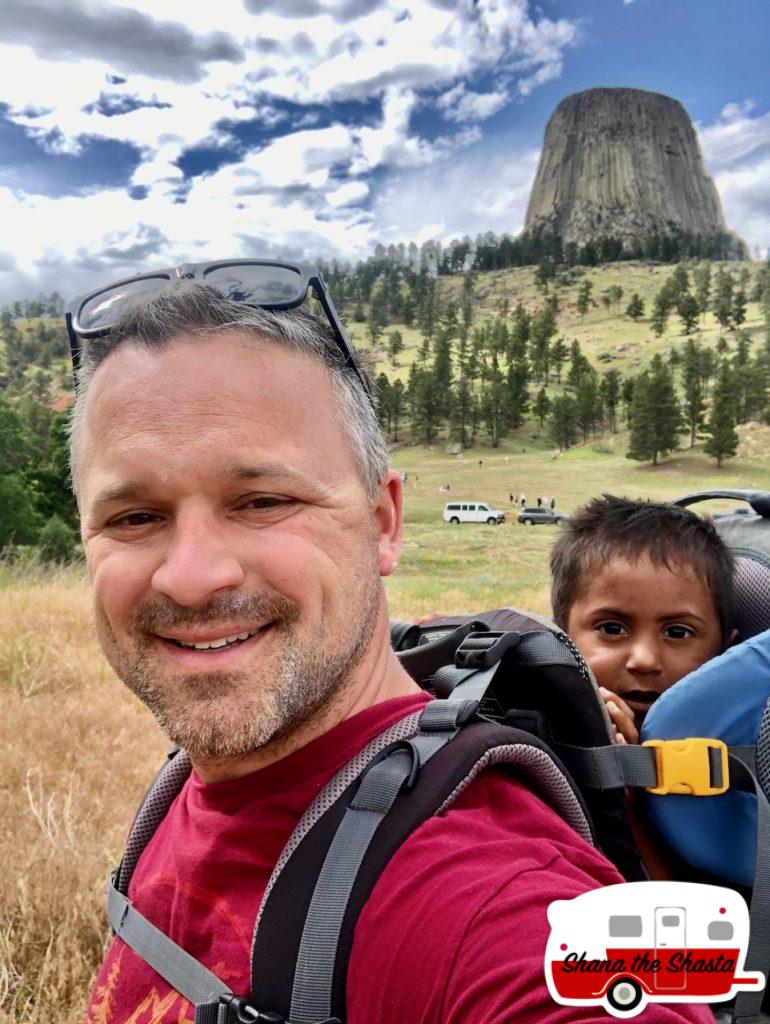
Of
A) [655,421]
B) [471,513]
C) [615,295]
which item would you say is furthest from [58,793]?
[615,295]

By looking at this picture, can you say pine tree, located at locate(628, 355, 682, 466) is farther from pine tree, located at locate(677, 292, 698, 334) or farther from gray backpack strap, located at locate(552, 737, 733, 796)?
gray backpack strap, located at locate(552, 737, 733, 796)

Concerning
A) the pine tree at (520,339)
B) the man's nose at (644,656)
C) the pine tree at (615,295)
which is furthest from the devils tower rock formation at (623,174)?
the man's nose at (644,656)

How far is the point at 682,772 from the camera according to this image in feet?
5.50

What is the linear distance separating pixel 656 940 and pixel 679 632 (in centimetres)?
194

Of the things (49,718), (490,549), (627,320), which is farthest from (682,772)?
(627,320)

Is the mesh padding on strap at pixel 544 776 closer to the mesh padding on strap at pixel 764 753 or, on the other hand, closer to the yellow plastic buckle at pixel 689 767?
the yellow plastic buckle at pixel 689 767

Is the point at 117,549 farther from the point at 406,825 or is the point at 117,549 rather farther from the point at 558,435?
the point at 558,435

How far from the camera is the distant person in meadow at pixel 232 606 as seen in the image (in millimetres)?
1275

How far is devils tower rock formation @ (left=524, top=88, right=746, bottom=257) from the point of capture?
474ft

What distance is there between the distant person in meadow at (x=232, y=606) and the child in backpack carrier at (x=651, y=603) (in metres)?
1.16

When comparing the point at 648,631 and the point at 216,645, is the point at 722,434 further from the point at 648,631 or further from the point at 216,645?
the point at 216,645

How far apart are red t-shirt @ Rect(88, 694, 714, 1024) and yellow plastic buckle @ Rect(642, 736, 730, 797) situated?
0.58 m

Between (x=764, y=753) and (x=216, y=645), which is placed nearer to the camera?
(x=216, y=645)

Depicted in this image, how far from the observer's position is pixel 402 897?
3.36 ft
